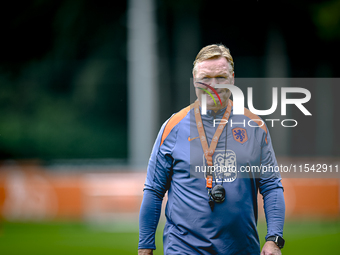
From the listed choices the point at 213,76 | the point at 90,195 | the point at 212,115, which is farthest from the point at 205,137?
the point at 90,195

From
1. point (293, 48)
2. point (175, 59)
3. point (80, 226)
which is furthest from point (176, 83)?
point (80, 226)

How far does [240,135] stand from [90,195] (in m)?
7.54

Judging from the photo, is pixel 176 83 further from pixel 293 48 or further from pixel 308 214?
pixel 308 214

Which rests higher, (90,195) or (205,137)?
(205,137)

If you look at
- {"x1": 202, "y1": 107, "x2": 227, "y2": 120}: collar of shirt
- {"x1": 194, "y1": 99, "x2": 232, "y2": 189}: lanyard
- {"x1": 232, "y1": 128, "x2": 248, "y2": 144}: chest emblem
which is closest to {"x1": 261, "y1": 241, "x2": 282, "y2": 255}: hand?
{"x1": 194, "y1": 99, "x2": 232, "y2": 189}: lanyard

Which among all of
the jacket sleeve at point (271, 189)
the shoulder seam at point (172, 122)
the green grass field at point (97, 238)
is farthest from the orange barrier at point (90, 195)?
the shoulder seam at point (172, 122)

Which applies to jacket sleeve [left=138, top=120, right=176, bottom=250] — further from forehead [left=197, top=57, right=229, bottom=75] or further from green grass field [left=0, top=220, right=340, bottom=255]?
green grass field [left=0, top=220, right=340, bottom=255]

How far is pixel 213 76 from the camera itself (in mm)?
3236

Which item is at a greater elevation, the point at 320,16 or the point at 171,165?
the point at 320,16

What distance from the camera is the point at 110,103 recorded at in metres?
15.8

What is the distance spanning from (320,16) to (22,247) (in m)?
11.1

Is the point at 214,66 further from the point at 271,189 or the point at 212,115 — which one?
the point at 271,189

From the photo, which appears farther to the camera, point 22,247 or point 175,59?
point 175,59

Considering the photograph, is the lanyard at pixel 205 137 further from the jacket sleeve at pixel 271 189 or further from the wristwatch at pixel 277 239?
the wristwatch at pixel 277 239
